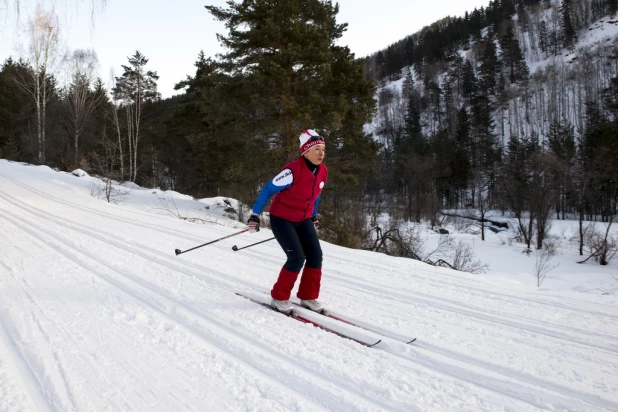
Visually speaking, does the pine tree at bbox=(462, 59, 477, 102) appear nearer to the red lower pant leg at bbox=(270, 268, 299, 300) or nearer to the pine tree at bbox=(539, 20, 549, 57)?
the pine tree at bbox=(539, 20, 549, 57)

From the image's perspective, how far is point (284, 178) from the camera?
3664 mm

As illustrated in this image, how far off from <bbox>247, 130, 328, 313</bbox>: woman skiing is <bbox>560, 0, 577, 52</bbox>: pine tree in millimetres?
99586

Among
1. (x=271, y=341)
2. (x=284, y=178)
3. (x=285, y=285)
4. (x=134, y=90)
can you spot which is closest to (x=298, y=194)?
(x=284, y=178)

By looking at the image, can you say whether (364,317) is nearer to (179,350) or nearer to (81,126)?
(179,350)

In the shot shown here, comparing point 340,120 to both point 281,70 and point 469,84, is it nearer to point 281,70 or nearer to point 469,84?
point 281,70

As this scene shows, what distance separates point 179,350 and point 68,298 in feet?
5.99

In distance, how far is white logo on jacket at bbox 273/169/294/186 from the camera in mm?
3650

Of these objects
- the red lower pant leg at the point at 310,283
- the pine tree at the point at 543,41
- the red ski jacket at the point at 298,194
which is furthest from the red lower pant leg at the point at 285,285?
the pine tree at the point at 543,41

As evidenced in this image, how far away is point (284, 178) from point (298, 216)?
42 centimetres

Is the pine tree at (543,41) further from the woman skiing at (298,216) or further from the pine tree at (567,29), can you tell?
the woman skiing at (298,216)

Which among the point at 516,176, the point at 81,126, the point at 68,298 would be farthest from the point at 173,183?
the point at 68,298

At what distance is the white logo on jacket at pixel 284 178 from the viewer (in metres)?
Result: 3.65

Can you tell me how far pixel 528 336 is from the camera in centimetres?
332

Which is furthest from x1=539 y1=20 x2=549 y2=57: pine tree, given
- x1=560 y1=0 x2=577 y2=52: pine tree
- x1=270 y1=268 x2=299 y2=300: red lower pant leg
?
x1=270 y1=268 x2=299 y2=300: red lower pant leg
